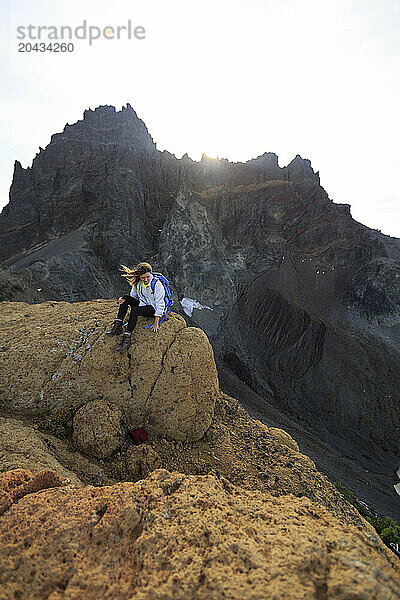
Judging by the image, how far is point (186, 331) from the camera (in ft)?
18.0

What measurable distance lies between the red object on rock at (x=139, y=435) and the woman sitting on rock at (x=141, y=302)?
51.3 inches

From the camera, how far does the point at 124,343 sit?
4.84 metres

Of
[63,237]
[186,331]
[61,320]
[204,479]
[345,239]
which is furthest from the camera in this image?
[345,239]

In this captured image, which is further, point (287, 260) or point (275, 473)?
point (287, 260)

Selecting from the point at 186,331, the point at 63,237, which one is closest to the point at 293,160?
the point at 63,237

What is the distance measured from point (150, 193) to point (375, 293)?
98.1ft

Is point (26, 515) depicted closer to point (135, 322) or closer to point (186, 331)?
point (135, 322)

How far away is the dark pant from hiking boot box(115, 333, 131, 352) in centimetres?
11

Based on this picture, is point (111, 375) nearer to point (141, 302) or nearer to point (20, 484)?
point (141, 302)

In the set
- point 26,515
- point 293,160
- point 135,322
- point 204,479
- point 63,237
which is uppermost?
point 293,160

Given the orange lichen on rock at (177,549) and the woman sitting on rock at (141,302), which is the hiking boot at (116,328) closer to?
the woman sitting on rock at (141,302)

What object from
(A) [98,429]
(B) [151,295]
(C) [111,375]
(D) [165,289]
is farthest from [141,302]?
(A) [98,429]

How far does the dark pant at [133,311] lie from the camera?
489 cm

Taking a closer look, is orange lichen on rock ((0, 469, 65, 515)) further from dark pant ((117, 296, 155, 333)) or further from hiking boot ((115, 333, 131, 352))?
dark pant ((117, 296, 155, 333))
